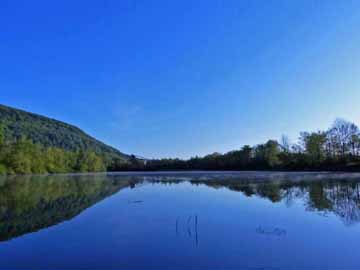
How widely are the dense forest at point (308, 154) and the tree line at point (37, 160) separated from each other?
45006 mm

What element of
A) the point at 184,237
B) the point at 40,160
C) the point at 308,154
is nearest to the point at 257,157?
the point at 308,154

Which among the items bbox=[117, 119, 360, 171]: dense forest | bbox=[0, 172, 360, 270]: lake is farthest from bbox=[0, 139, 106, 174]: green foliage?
bbox=[0, 172, 360, 270]: lake

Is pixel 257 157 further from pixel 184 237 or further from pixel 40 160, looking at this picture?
pixel 184 237

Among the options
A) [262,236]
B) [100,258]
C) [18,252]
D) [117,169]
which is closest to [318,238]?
[262,236]

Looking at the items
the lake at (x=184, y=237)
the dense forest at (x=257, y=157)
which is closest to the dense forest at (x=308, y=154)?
the dense forest at (x=257, y=157)

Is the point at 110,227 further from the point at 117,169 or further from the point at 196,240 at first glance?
the point at 117,169

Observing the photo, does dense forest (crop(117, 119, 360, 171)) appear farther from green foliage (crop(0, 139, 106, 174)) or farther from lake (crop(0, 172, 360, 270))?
lake (crop(0, 172, 360, 270))

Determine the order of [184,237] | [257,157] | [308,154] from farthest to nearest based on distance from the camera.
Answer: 1. [257,157]
2. [308,154]
3. [184,237]

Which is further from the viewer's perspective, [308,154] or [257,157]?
[257,157]

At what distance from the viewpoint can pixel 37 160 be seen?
288 feet

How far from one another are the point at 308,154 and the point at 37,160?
71233mm

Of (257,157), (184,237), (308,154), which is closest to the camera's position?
(184,237)

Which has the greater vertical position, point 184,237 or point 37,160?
point 37,160

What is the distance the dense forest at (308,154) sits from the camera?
237 feet
